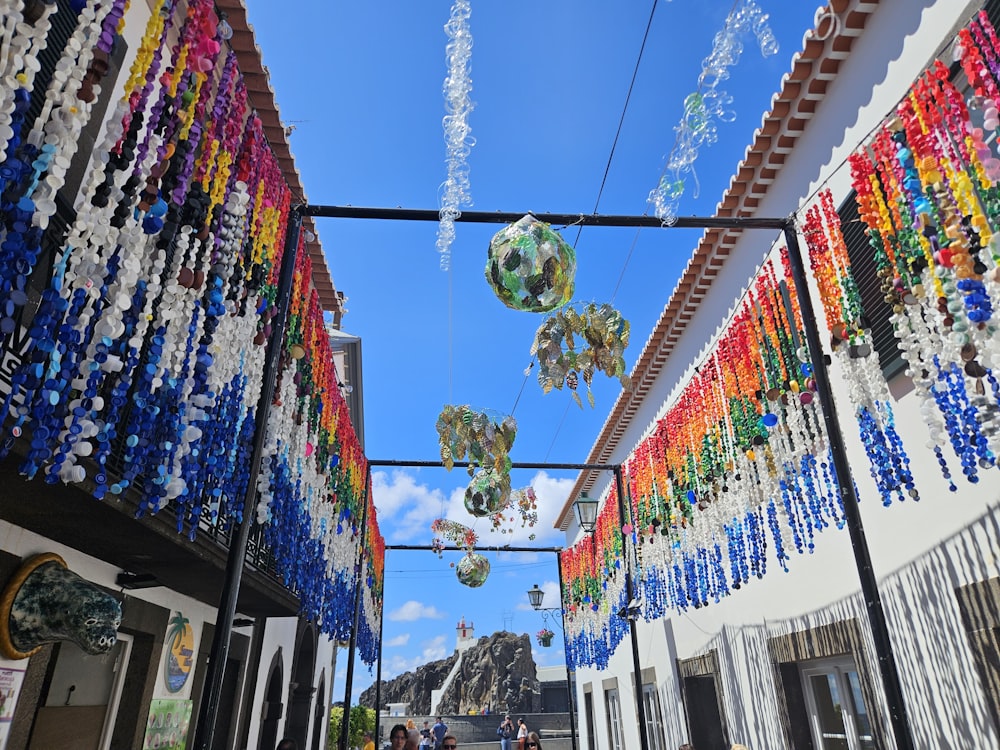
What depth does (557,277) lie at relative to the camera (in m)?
4.54

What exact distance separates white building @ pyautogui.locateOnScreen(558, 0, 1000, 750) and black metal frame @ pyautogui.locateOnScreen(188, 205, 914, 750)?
24 cm

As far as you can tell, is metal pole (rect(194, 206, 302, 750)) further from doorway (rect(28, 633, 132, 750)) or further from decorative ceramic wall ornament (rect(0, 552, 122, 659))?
doorway (rect(28, 633, 132, 750))

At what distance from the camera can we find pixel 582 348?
6094 mm

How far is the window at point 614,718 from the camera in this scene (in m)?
13.5

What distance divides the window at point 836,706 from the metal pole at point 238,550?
5198 mm

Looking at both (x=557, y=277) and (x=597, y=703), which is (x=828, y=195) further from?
(x=597, y=703)

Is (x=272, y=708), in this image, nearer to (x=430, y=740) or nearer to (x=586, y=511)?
(x=586, y=511)

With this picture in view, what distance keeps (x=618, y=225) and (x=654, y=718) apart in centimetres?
931

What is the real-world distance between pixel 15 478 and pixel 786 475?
5808 mm

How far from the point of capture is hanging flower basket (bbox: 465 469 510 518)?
9.56m

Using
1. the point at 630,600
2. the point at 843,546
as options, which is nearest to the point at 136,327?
the point at 843,546

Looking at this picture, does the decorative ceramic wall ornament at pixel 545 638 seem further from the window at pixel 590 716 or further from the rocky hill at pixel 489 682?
the rocky hill at pixel 489 682

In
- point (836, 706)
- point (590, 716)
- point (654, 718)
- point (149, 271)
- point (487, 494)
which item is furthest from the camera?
point (590, 716)

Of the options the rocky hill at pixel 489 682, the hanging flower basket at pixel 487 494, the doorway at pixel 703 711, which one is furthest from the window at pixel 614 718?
the rocky hill at pixel 489 682
